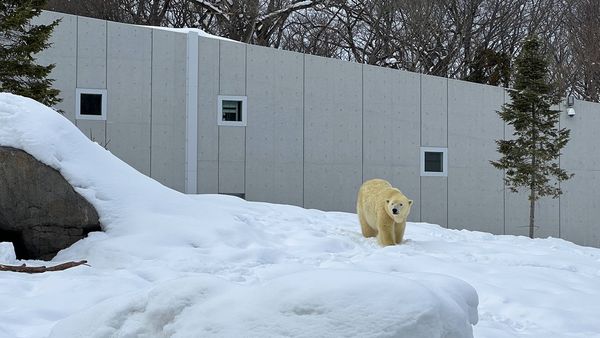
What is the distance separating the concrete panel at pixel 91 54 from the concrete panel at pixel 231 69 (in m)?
2.68

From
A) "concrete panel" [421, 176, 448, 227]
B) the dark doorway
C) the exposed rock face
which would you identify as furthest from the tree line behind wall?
the dark doorway

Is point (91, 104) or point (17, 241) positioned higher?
point (91, 104)

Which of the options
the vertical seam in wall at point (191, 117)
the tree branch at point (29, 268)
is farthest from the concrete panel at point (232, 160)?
the tree branch at point (29, 268)

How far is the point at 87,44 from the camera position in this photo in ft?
46.7

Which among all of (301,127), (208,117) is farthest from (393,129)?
(208,117)

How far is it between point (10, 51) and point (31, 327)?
9280mm

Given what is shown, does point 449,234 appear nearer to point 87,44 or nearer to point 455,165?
point 455,165

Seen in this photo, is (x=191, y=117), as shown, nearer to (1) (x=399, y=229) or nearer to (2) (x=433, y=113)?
(2) (x=433, y=113)

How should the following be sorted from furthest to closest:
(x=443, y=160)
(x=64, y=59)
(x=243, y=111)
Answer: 1. (x=443, y=160)
2. (x=243, y=111)
3. (x=64, y=59)

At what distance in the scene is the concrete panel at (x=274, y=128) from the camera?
14602 millimetres

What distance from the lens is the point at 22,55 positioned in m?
12.2

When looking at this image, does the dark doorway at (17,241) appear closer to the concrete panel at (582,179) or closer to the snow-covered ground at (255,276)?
the snow-covered ground at (255,276)

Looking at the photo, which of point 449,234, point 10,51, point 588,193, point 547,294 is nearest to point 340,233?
point 449,234

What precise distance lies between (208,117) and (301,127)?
2214 millimetres
